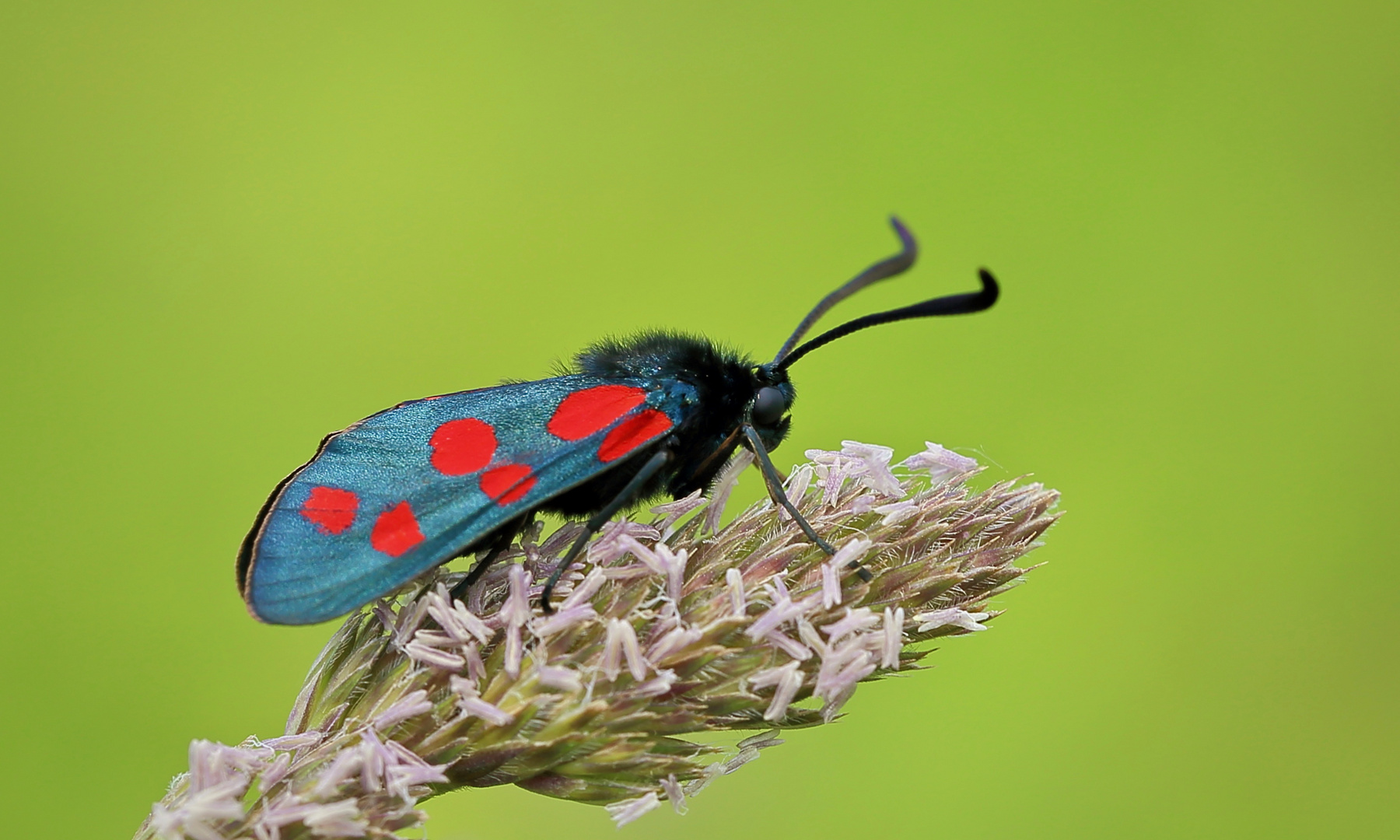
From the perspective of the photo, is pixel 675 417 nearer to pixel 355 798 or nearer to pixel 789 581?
pixel 789 581

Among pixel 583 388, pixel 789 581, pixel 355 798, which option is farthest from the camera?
pixel 583 388

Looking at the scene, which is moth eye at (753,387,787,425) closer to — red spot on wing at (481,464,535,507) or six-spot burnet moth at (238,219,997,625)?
six-spot burnet moth at (238,219,997,625)

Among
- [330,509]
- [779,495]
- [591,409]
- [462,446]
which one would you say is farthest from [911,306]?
[330,509]

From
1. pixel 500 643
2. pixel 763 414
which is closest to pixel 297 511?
pixel 500 643

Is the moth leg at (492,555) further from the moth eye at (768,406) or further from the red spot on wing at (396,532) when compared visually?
the moth eye at (768,406)

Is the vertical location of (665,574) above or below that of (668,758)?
above

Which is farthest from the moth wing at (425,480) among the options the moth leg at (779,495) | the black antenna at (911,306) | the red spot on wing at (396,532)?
the black antenna at (911,306)
